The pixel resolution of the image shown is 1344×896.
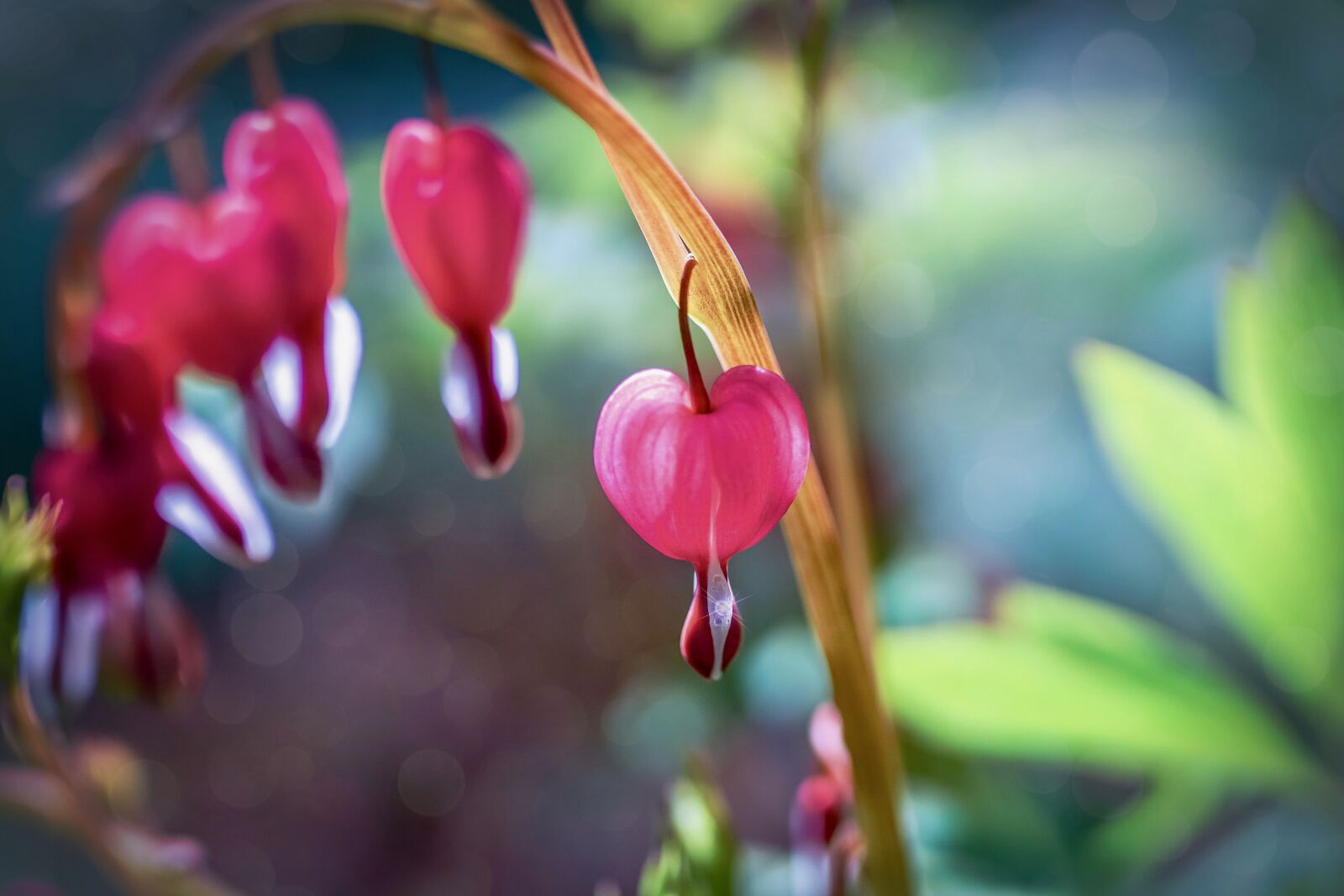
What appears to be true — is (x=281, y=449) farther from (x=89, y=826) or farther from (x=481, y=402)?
(x=89, y=826)

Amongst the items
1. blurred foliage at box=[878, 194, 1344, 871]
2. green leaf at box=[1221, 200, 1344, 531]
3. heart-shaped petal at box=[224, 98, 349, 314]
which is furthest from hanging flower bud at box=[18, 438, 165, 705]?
green leaf at box=[1221, 200, 1344, 531]

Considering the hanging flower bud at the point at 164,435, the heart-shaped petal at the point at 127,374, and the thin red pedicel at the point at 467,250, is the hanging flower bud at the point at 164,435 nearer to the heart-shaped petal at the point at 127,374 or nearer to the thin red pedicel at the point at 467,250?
the heart-shaped petal at the point at 127,374

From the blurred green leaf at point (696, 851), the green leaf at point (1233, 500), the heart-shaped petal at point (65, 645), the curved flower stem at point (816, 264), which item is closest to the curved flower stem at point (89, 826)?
the heart-shaped petal at point (65, 645)

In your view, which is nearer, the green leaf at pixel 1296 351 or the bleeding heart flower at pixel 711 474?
the bleeding heart flower at pixel 711 474

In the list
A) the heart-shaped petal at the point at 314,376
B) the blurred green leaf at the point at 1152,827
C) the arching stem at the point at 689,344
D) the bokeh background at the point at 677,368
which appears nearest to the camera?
the arching stem at the point at 689,344

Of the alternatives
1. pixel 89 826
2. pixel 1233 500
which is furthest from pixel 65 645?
pixel 1233 500
